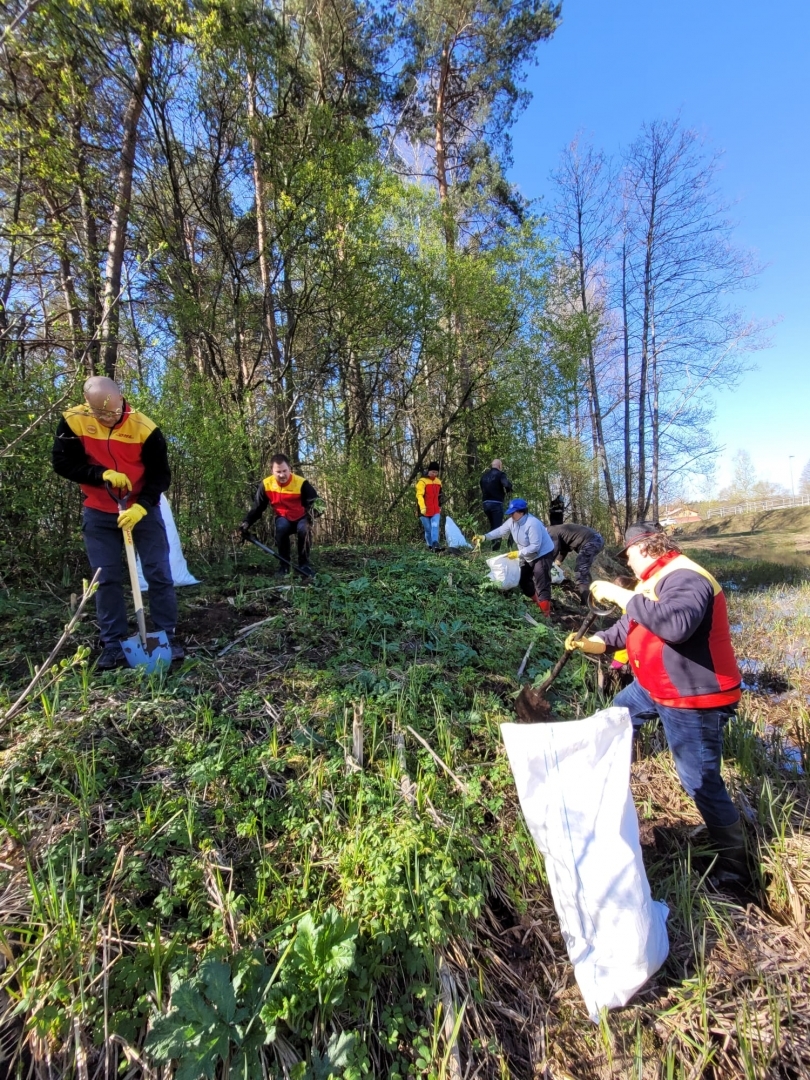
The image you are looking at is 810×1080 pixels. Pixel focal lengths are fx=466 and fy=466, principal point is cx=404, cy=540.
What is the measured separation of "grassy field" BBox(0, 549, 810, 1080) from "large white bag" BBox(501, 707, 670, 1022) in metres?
0.16

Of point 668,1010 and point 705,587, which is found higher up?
point 705,587

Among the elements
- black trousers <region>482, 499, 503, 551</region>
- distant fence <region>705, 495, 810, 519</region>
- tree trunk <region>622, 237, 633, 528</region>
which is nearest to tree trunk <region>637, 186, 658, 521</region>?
tree trunk <region>622, 237, 633, 528</region>

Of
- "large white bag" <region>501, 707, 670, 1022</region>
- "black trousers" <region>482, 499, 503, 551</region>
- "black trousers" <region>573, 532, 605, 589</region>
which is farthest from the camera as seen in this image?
"black trousers" <region>482, 499, 503, 551</region>

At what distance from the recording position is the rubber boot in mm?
2064

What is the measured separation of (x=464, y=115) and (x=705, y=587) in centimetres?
1462

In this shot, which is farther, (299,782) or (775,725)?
(775,725)

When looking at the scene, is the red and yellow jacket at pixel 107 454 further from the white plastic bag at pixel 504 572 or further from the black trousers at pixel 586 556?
the black trousers at pixel 586 556

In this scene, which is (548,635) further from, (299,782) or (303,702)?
(299,782)

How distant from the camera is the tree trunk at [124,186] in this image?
18.0 feet

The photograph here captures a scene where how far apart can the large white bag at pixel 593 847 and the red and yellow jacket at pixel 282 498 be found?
391cm

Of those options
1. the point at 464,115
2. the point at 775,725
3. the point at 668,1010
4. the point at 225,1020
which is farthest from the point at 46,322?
the point at 464,115

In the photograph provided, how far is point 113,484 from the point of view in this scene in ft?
9.19

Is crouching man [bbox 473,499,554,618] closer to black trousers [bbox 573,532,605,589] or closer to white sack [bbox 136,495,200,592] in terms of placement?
black trousers [bbox 573,532,605,589]

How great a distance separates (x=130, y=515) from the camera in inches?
111
